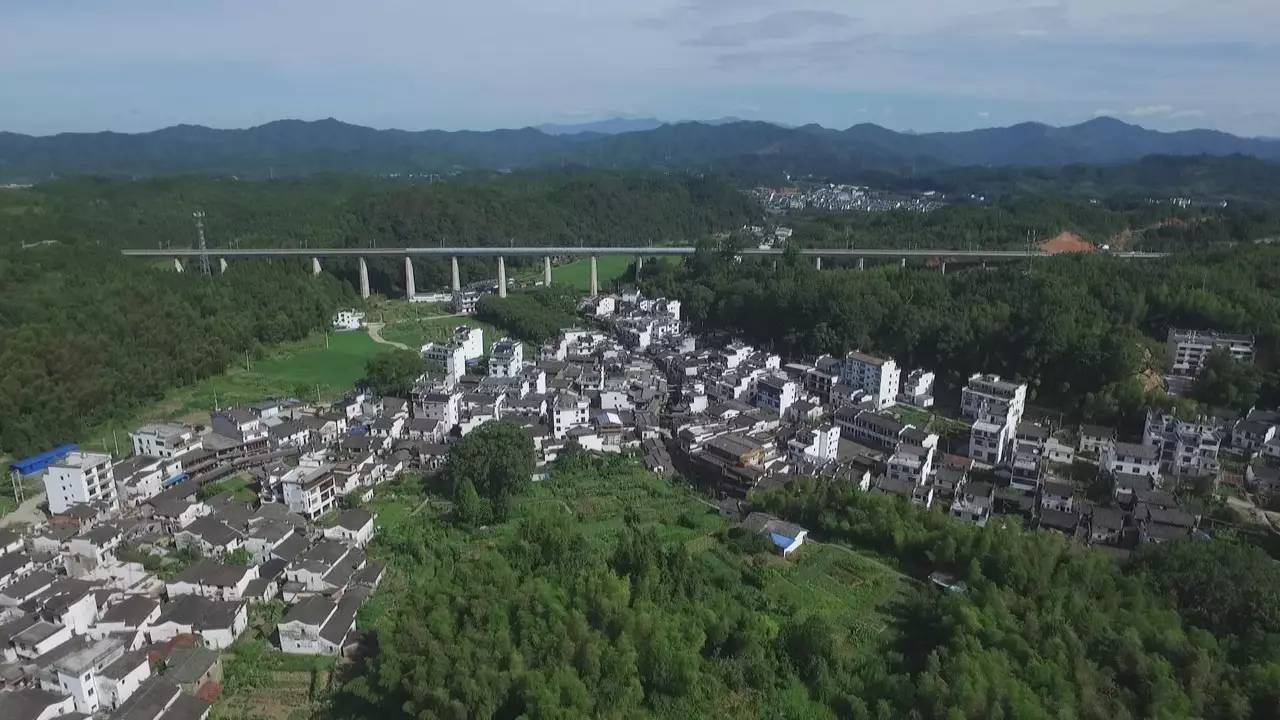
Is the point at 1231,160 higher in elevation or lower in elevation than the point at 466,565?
higher

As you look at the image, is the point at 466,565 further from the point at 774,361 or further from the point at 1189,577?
the point at 774,361

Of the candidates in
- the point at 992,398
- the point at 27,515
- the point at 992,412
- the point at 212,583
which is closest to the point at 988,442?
the point at 992,412

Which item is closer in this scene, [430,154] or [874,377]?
[874,377]

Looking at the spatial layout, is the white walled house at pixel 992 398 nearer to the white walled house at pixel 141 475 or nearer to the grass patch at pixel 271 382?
the grass patch at pixel 271 382

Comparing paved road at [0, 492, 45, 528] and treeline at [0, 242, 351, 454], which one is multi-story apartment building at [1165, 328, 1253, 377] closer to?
paved road at [0, 492, 45, 528]

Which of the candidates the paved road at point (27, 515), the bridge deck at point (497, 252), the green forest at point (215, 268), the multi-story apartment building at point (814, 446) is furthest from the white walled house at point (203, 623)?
the bridge deck at point (497, 252)

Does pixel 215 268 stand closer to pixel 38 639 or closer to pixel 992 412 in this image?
pixel 38 639

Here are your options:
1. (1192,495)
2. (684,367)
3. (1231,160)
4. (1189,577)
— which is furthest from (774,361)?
(1231,160)
